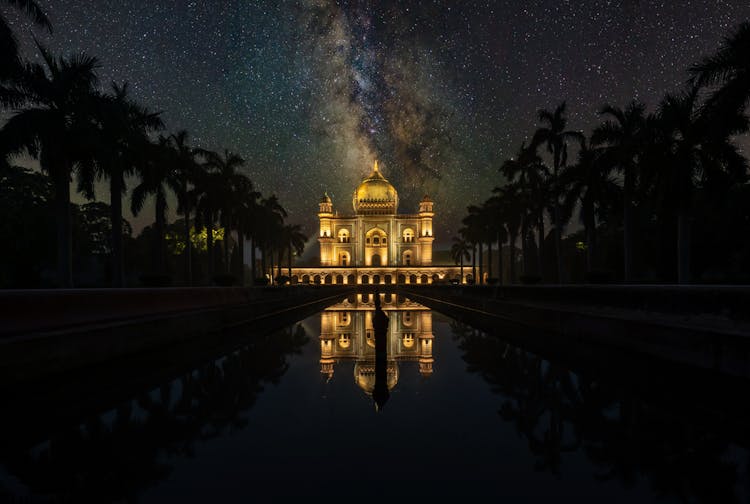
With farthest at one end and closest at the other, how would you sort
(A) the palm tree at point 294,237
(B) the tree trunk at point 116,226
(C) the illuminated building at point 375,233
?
(C) the illuminated building at point 375,233, (A) the palm tree at point 294,237, (B) the tree trunk at point 116,226

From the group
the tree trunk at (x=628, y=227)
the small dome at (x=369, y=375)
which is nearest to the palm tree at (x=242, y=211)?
the tree trunk at (x=628, y=227)

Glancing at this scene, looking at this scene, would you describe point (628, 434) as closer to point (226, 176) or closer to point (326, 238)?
point (226, 176)

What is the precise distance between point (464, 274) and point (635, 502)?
91.3m

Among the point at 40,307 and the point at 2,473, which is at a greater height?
the point at 40,307

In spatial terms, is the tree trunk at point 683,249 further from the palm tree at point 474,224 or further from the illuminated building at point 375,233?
the illuminated building at point 375,233

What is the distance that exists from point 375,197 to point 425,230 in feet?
42.6

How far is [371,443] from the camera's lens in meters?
5.14

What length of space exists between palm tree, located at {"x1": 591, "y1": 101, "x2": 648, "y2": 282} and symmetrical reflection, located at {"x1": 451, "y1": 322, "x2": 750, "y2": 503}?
20588 millimetres

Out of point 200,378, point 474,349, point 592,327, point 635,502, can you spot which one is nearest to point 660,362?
point 592,327

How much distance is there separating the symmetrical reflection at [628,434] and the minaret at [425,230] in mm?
96500

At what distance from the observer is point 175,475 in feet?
14.5

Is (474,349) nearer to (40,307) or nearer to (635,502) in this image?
(635,502)

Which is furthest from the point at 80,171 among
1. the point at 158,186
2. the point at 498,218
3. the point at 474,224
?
the point at 474,224

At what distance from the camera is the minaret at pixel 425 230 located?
10538cm
